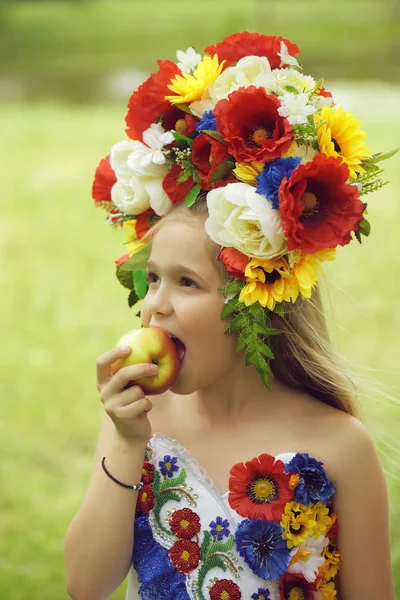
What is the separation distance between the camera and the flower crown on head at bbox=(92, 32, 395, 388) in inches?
87.8

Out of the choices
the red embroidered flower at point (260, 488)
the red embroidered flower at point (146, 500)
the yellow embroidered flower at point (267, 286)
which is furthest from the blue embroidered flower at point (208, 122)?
the red embroidered flower at point (146, 500)

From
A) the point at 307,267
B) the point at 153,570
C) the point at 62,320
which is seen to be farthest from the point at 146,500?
the point at 62,320

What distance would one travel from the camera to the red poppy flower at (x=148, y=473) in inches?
99.1

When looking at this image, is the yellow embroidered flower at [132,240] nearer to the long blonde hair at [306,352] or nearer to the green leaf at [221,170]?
the long blonde hair at [306,352]

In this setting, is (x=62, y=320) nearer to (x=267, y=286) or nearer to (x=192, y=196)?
(x=192, y=196)

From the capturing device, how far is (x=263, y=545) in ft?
7.79

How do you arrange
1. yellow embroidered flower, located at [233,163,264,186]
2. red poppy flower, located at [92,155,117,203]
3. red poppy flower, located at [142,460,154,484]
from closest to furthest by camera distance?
yellow embroidered flower, located at [233,163,264,186], red poppy flower, located at [142,460,154,484], red poppy flower, located at [92,155,117,203]

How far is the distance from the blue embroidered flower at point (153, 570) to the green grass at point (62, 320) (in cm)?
72

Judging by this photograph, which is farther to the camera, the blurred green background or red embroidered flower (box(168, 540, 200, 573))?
the blurred green background

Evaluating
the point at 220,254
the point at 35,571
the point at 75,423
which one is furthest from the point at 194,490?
the point at 75,423

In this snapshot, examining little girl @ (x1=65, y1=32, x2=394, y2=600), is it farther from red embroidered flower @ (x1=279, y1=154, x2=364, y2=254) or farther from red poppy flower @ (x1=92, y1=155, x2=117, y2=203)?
red poppy flower @ (x1=92, y1=155, x2=117, y2=203)

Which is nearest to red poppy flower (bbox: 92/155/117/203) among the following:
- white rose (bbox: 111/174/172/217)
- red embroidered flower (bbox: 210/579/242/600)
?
white rose (bbox: 111/174/172/217)

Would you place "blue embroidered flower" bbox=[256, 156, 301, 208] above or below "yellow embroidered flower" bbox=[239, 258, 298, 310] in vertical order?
above

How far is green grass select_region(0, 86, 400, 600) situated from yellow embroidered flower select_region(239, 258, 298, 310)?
345 mm
